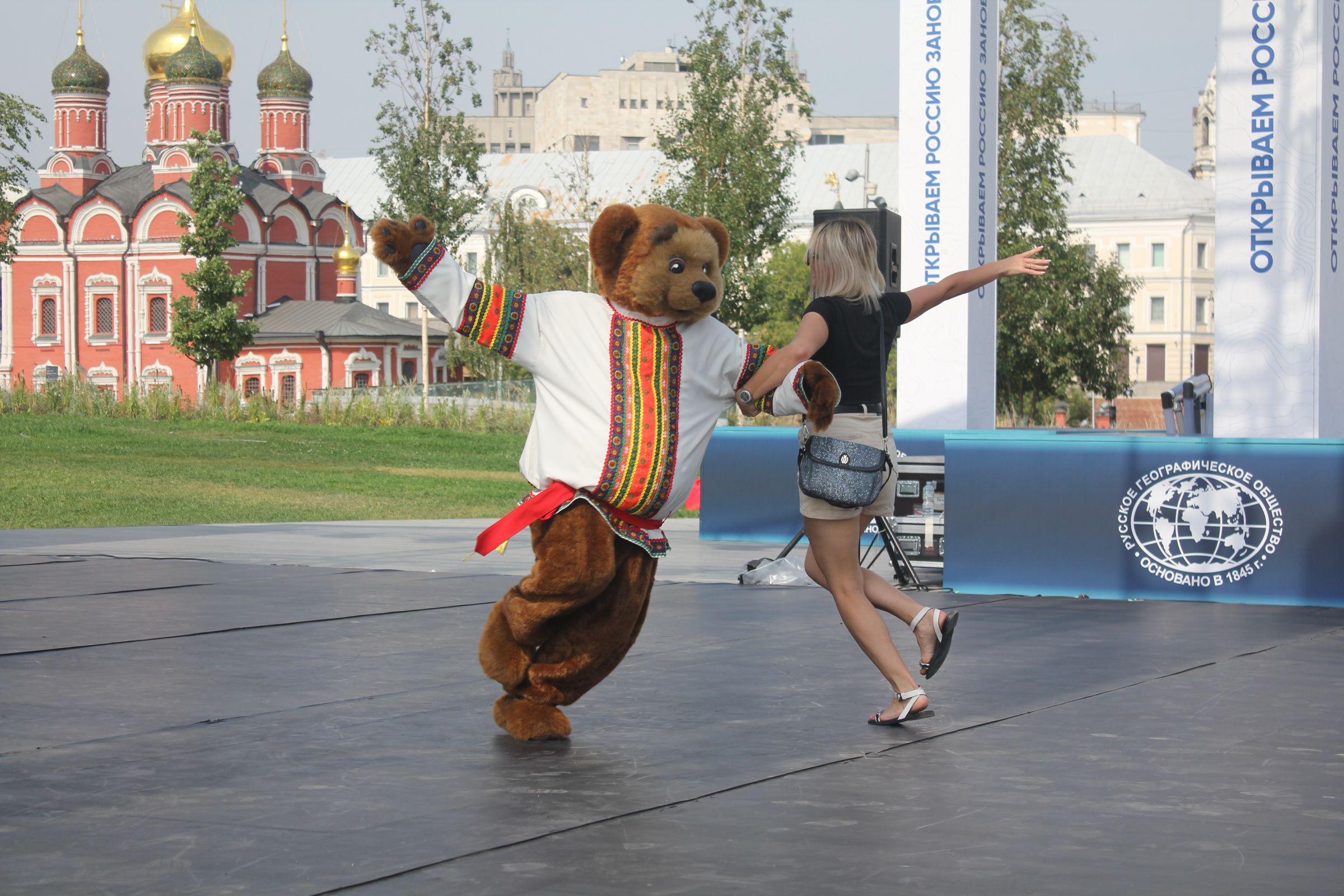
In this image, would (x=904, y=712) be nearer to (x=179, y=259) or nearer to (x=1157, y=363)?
(x=179, y=259)

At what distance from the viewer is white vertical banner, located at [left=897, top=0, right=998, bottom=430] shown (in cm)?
1208

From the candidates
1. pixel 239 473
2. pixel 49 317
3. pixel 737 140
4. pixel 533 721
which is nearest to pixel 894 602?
pixel 533 721

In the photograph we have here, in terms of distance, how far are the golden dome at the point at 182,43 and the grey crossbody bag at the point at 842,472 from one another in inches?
2533

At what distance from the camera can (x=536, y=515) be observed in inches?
201

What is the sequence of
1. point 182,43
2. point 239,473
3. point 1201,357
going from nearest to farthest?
1. point 239,473
2. point 182,43
3. point 1201,357

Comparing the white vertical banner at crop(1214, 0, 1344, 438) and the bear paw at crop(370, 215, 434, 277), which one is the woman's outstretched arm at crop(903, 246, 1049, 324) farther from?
the white vertical banner at crop(1214, 0, 1344, 438)

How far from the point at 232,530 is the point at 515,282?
37.6 meters

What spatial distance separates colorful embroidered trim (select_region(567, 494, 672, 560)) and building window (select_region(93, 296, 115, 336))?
60.5m

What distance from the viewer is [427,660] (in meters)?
6.83

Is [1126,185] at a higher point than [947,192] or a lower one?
higher

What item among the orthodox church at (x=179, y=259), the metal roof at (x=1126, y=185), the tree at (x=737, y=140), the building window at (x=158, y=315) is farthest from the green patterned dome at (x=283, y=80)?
the tree at (x=737, y=140)

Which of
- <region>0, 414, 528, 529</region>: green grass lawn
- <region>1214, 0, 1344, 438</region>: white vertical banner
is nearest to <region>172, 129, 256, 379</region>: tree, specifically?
<region>0, 414, 528, 529</region>: green grass lawn

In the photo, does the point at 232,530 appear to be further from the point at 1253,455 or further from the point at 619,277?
the point at 619,277

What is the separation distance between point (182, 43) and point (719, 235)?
66.0 m
